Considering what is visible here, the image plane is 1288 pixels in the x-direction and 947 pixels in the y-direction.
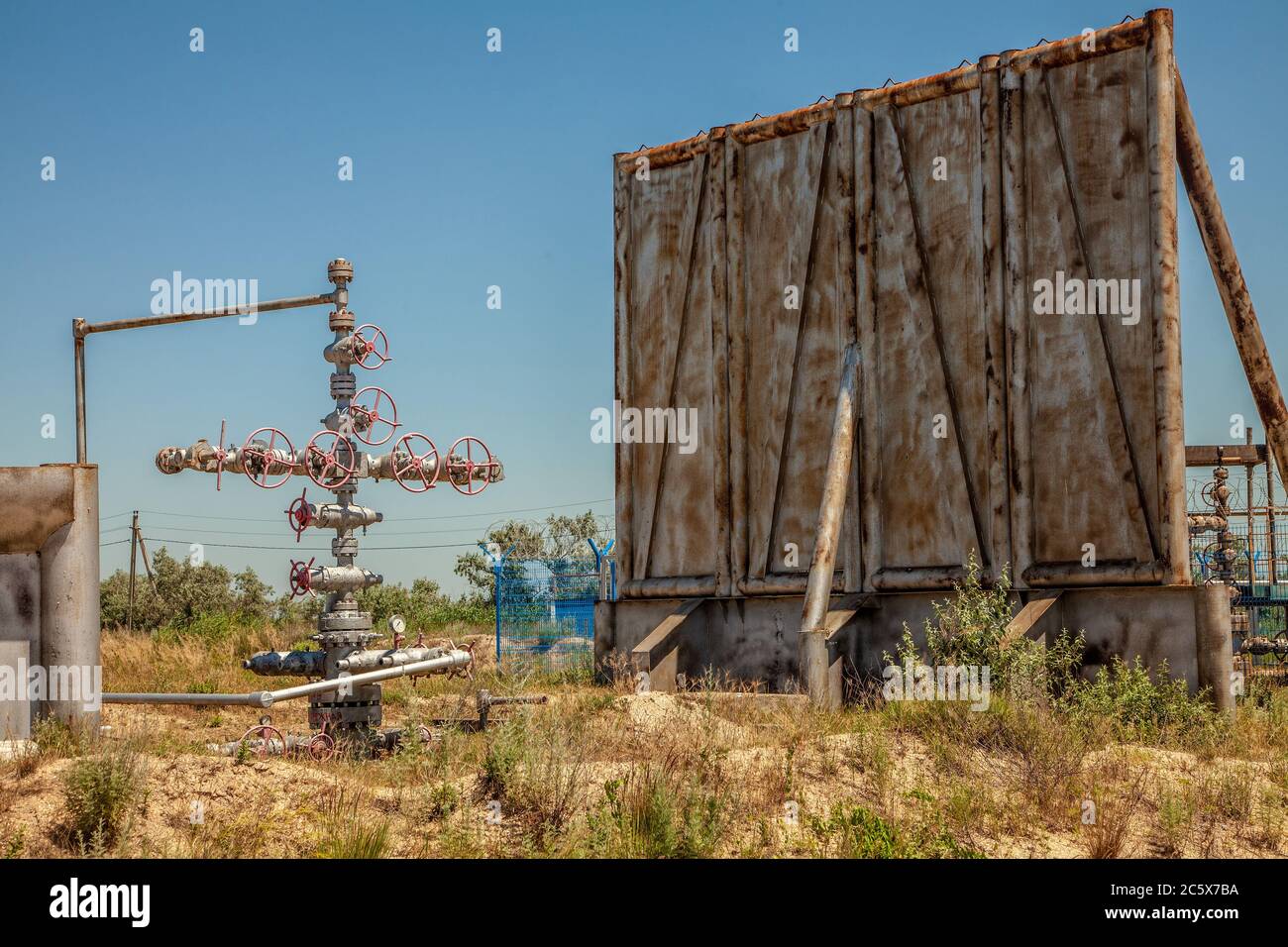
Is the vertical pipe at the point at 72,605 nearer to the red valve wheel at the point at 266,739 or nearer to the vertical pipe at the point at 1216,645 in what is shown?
the red valve wheel at the point at 266,739

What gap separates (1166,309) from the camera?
13586 millimetres

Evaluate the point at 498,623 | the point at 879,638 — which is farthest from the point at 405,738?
the point at 498,623

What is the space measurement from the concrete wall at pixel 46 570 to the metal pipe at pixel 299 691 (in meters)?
→ 1.72

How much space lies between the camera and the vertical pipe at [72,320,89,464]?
48.8 feet

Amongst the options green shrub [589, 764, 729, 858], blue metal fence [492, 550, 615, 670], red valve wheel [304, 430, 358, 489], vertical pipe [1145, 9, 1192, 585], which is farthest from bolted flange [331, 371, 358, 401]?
blue metal fence [492, 550, 615, 670]

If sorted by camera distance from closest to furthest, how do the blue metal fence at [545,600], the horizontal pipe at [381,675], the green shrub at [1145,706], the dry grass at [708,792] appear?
the dry grass at [708,792] → the green shrub at [1145,706] → the horizontal pipe at [381,675] → the blue metal fence at [545,600]

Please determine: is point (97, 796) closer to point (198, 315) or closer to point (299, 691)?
point (299, 691)

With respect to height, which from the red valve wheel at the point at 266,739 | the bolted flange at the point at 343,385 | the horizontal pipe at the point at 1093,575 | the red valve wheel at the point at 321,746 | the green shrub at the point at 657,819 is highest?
the bolted flange at the point at 343,385

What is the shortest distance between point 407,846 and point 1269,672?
18.3 m

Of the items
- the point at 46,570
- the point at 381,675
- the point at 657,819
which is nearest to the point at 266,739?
the point at 381,675

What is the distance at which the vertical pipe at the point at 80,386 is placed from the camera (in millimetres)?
14883

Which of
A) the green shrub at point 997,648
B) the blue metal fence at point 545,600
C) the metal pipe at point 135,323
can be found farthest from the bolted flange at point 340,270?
the blue metal fence at point 545,600
